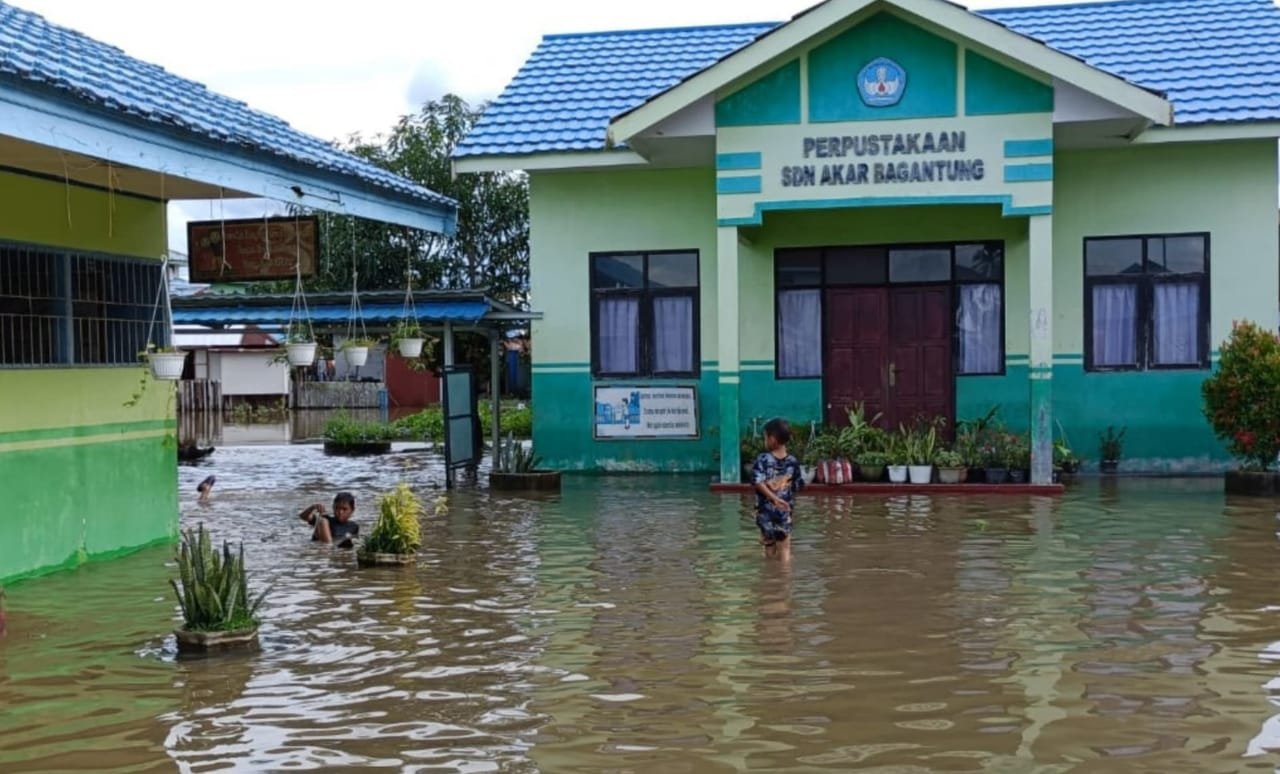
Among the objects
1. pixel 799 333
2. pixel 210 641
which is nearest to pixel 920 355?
pixel 799 333

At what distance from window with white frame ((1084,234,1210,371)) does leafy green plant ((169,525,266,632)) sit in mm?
13885

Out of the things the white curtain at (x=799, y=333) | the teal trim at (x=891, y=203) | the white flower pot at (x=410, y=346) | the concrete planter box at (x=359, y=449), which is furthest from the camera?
the concrete planter box at (x=359, y=449)

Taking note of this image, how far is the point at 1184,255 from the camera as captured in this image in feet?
62.3

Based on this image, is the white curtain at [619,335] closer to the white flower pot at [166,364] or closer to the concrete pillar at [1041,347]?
the concrete pillar at [1041,347]

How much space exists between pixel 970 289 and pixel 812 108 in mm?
3875

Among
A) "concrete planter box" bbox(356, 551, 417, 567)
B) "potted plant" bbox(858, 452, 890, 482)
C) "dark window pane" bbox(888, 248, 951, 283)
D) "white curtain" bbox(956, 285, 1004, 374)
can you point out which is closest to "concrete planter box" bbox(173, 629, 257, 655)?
"concrete planter box" bbox(356, 551, 417, 567)

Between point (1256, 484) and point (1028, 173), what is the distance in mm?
4680

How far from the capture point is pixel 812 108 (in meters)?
17.7

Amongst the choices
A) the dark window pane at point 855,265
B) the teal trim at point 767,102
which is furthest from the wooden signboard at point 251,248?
the dark window pane at point 855,265

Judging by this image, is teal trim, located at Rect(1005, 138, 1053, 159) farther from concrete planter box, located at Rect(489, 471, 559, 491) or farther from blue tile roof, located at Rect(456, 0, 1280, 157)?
concrete planter box, located at Rect(489, 471, 559, 491)

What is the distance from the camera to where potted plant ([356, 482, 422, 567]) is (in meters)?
12.0

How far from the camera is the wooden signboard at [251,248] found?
12.5 m

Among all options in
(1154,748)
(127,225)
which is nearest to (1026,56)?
(127,225)

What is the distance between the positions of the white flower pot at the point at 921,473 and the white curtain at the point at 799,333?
2.87 metres
